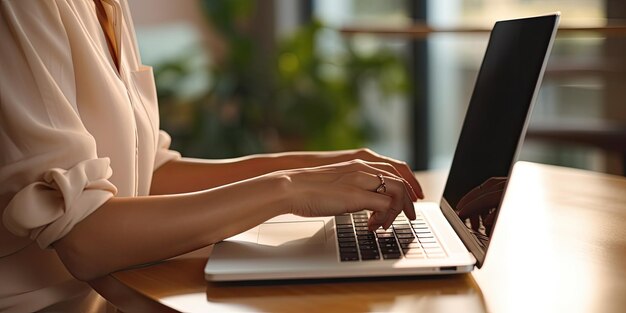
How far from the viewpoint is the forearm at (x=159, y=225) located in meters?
1.10

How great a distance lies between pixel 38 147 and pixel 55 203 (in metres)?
0.07

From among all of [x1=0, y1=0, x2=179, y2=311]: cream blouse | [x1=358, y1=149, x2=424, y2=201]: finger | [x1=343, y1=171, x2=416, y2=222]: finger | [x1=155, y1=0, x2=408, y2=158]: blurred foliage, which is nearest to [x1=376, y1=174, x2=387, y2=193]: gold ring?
[x1=343, y1=171, x2=416, y2=222]: finger

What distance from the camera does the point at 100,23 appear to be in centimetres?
138

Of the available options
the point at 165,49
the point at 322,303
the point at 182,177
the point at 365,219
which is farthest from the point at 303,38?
the point at 322,303

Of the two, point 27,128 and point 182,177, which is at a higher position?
point 27,128

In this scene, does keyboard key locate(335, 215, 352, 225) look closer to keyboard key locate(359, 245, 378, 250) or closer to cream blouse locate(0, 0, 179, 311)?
keyboard key locate(359, 245, 378, 250)

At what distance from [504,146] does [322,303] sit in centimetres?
30

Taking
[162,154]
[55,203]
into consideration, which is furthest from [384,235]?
[162,154]

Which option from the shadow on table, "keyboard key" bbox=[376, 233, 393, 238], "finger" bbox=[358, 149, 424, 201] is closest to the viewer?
the shadow on table

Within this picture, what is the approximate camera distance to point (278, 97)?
4672mm

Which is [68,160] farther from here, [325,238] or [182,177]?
[182,177]

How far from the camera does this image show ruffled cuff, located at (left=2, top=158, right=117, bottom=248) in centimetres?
107

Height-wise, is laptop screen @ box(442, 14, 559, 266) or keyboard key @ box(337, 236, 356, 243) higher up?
laptop screen @ box(442, 14, 559, 266)

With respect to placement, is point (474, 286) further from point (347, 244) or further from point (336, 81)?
point (336, 81)
